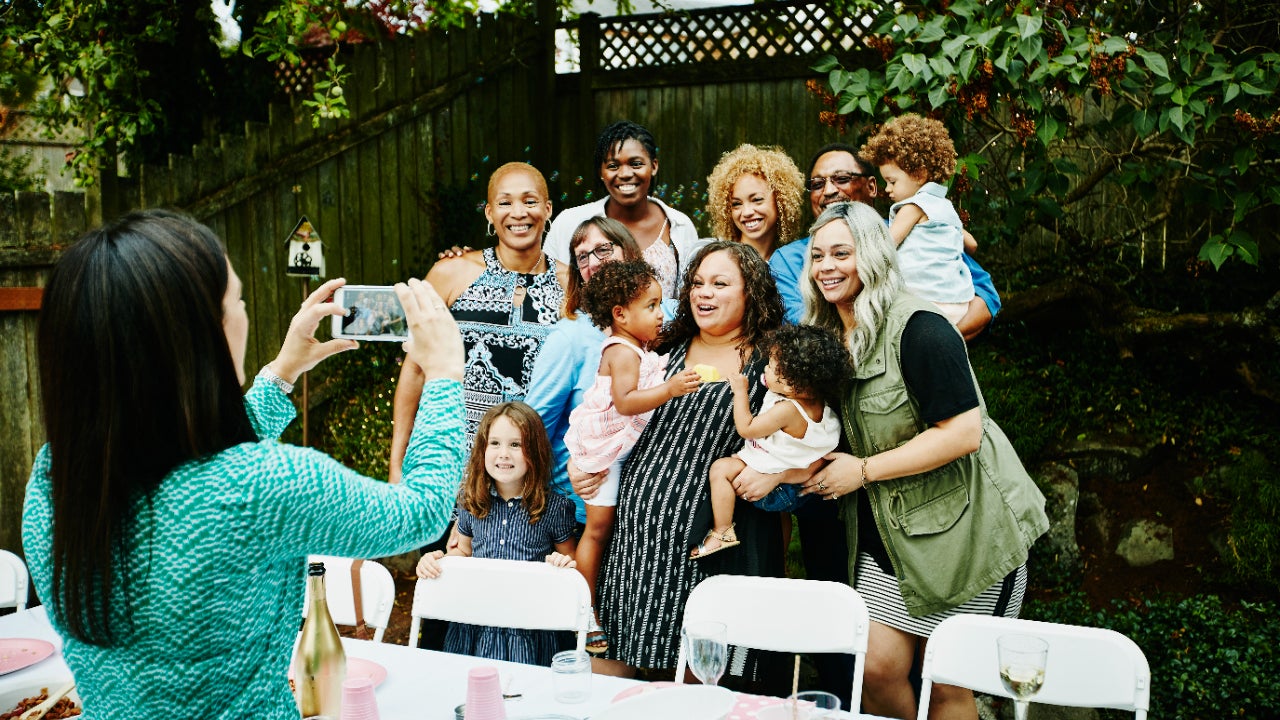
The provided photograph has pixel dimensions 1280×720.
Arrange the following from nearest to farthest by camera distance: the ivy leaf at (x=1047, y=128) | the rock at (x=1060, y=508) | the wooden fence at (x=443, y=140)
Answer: the ivy leaf at (x=1047, y=128) < the rock at (x=1060, y=508) < the wooden fence at (x=443, y=140)

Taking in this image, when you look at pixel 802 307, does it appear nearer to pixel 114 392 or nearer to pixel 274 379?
pixel 274 379

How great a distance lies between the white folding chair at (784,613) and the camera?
240cm

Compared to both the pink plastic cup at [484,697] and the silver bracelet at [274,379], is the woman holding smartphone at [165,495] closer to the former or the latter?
the pink plastic cup at [484,697]

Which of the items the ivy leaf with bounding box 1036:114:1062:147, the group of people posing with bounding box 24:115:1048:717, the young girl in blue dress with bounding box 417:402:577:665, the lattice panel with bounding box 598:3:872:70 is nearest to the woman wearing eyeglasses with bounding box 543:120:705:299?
the group of people posing with bounding box 24:115:1048:717

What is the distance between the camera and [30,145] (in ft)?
34.2

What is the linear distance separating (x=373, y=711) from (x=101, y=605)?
0.61m

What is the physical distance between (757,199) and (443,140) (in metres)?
3.71

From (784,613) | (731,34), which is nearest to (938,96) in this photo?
(784,613)

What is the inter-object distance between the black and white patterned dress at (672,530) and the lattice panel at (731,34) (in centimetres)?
422

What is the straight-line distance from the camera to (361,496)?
142cm

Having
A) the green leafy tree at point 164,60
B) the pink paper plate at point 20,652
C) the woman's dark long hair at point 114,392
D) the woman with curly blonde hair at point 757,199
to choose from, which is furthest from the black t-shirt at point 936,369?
the green leafy tree at point 164,60

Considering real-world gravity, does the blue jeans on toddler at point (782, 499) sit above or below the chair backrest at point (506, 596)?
above

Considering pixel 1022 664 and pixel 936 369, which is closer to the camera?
pixel 1022 664

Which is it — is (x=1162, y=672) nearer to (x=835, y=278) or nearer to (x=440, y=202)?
(x=835, y=278)
